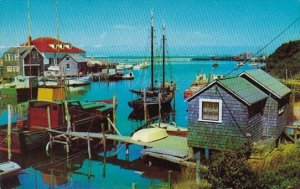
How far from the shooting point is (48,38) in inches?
3629

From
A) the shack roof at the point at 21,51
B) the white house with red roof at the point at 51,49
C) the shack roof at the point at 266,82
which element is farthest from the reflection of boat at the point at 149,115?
the white house with red roof at the point at 51,49

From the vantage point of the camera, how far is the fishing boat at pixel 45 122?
24.8 m

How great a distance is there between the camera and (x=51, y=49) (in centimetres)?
8562

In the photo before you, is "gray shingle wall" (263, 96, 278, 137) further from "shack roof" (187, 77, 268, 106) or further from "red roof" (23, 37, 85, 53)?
"red roof" (23, 37, 85, 53)

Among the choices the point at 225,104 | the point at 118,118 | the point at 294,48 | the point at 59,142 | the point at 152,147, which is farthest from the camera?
the point at 294,48

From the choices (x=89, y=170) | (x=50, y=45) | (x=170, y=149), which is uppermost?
(x=50, y=45)

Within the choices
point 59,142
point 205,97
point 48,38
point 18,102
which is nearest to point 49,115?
point 59,142

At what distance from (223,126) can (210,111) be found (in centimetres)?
93

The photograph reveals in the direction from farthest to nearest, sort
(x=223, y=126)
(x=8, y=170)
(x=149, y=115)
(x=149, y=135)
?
(x=149, y=115)
(x=149, y=135)
(x=8, y=170)
(x=223, y=126)

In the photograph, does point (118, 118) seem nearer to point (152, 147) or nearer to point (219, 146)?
point (152, 147)

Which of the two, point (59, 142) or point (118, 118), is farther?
point (118, 118)

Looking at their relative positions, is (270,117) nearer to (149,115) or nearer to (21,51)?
(149,115)

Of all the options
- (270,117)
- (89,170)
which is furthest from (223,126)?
(89,170)

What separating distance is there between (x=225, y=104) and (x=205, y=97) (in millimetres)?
989
